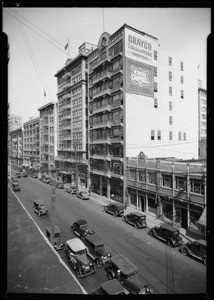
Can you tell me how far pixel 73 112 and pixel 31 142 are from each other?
42641 mm

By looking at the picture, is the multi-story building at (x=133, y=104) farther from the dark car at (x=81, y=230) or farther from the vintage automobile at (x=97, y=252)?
the vintage automobile at (x=97, y=252)

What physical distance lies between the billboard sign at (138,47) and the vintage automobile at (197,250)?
31.3 metres

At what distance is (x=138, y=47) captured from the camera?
36.8m

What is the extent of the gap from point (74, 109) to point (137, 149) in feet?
84.8

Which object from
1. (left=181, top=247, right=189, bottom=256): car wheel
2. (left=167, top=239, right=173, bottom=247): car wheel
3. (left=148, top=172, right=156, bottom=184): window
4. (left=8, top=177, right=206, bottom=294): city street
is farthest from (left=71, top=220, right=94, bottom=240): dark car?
(left=148, top=172, right=156, bottom=184): window

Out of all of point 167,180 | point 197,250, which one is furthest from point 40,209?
point 197,250

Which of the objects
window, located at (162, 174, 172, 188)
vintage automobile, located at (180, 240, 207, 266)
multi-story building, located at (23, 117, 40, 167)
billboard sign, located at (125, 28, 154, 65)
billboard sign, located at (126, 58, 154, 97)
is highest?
billboard sign, located at (125, 28, 154, 65)

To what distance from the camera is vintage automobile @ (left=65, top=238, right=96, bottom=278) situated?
1521 cm

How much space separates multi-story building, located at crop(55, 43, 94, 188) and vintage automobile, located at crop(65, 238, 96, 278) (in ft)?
105

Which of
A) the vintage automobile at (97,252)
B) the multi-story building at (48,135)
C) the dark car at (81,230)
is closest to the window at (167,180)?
the dark car at (81,230)

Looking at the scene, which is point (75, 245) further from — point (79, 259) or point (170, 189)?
point (170, 189)

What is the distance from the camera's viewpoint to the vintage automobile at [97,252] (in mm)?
16891

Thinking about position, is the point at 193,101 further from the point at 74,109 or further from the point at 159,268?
the point at 159,268

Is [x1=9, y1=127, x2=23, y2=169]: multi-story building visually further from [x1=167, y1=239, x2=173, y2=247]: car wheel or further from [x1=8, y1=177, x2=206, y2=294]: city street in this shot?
[x1=167, y1=239, x2=173, y2=247]: car wheel
